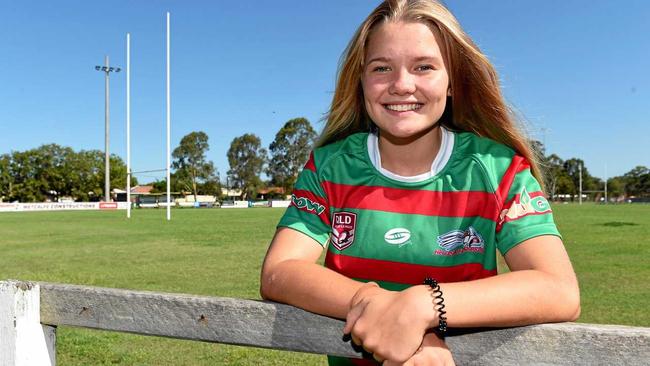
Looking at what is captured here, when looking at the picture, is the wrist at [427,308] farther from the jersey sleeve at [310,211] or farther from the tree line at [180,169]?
the tree line at [180,169]

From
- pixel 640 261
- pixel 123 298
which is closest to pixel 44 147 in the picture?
pixel 640 261

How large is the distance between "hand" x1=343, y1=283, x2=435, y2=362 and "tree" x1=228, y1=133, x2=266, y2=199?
81574mm

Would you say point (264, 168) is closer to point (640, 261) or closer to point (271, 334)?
point (640, 261)

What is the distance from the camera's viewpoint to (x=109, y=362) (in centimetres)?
438

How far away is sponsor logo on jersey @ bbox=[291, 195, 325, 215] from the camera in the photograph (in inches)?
56.9

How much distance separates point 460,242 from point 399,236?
146 mm

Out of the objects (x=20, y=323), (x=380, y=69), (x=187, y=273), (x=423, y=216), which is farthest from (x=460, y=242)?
(x=187, y=273)

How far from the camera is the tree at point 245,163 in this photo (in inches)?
3233

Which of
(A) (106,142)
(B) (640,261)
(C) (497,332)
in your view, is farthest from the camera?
(A) (106,142)

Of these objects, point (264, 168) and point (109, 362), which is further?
point (264, 168)

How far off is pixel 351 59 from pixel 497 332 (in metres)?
0.82

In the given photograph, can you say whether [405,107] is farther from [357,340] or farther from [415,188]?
[357,340]

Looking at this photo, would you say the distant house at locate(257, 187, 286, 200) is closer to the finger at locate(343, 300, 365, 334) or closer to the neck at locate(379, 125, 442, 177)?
the neck at locate(379, 125, 442, 177)

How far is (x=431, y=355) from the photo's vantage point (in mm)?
1014
